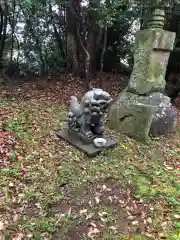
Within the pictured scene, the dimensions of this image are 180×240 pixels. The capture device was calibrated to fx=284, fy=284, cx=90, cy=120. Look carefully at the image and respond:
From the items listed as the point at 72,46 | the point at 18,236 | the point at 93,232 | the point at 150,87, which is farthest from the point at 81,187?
the point at 72,46

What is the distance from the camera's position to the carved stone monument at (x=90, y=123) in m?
4.29

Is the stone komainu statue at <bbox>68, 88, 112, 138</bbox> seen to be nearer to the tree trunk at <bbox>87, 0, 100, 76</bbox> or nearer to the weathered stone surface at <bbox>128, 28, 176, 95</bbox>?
the weathered stone surface at <bbox>128, 28, 176, 95</bbox>

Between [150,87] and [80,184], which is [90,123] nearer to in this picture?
[80,184]

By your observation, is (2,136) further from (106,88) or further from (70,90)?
(106,88)

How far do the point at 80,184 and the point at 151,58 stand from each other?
121 inches

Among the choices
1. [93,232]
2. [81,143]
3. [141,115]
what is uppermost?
[141,115]

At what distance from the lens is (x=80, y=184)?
3.79 meters

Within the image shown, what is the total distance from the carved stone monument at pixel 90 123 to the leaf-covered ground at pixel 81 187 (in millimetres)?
144

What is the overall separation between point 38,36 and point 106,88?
11.5ft

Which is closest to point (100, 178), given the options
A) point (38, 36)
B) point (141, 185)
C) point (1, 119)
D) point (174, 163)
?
point (141, 185)

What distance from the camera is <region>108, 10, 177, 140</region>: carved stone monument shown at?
545 centimetres

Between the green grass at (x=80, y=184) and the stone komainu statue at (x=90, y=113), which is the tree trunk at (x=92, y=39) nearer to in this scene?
the stone komainu statue at (x=90, y=113)

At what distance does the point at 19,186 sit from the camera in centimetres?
365

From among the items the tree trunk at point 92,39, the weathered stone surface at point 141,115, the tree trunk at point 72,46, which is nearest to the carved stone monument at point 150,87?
the weathered stone surface at point 141,115
